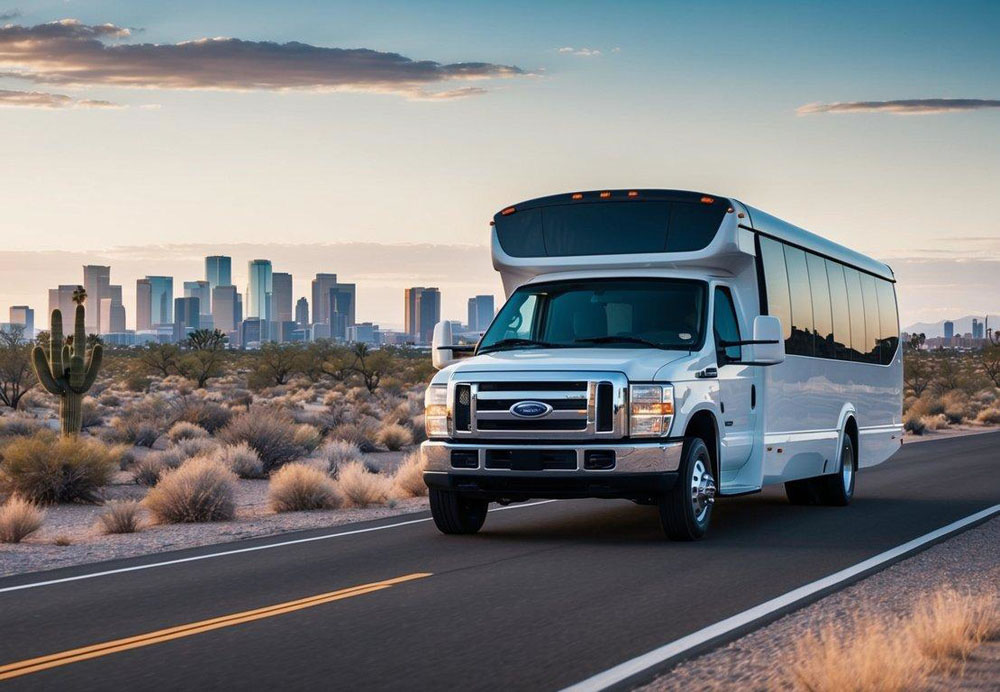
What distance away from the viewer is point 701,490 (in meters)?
12.6

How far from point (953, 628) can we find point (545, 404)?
501 cm

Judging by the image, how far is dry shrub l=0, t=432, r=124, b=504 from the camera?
2050cm

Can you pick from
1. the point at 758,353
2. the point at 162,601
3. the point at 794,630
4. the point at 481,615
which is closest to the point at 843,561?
the point at 758,353

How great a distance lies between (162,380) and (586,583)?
219 feet

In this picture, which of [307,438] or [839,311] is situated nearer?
[839,311]

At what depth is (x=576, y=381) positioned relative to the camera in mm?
11797

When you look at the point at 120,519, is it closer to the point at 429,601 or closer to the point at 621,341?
the point at 621,341

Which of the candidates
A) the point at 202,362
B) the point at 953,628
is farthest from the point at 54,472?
the point at 202,362

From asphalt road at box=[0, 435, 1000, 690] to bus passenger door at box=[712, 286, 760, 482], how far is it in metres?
0.83

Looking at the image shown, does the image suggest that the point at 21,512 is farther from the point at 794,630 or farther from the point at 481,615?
the point at 794,630

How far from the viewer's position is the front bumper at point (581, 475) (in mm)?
11773

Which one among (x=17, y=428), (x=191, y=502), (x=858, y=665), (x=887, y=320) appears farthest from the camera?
(x=17, y=428)

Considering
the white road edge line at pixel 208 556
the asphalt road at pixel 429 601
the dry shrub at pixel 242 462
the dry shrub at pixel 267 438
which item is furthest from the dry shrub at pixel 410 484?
the dry shrub at pixel 267 438

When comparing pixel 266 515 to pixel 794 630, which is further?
pixel 266 515
